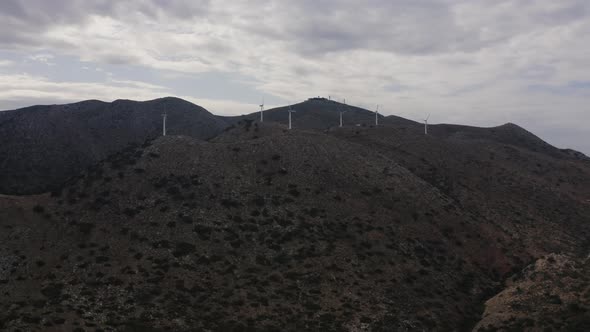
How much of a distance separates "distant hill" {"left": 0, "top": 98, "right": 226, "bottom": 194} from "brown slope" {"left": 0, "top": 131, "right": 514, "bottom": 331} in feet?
139

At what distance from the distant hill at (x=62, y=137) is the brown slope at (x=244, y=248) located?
139ft

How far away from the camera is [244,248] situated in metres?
66.1

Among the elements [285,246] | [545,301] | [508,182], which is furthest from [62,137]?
[545,301]

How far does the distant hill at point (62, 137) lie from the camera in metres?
122

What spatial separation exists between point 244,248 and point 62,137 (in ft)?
368

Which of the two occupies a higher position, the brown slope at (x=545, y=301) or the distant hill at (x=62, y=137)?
the distant hill at (x=62, y=137)

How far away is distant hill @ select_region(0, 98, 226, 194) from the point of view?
400 feet

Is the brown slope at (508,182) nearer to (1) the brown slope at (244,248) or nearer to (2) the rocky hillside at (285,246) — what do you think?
(2) the rocky hillside at (285,246)

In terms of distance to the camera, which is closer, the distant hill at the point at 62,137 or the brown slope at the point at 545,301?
the brown slope at the point at 545,301

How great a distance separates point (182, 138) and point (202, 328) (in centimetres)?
5843

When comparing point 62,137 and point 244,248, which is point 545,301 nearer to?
point 244,248

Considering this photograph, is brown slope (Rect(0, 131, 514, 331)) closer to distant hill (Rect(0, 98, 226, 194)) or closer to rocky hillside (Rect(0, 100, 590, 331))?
rocky hillside (Rect(0, 100, 590, 331))

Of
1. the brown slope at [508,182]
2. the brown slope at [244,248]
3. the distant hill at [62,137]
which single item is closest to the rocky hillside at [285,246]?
the brown slope at [244,248]

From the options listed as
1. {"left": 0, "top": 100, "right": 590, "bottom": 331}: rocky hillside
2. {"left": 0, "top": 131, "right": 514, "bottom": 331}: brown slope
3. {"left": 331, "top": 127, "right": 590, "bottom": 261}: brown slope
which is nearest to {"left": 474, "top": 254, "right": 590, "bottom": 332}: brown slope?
{"left": 0, "top": 100, "right": 590, "bottom": 331}: rocky hillside
